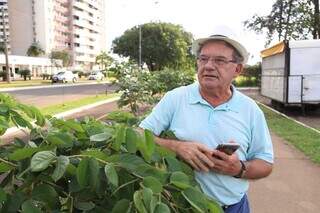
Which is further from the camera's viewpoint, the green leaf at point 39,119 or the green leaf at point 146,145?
the green leaf at point 39,119

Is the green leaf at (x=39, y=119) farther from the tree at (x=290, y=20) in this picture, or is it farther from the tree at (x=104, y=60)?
the tree at (x=290, y=20)

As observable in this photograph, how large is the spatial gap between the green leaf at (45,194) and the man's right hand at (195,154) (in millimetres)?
830

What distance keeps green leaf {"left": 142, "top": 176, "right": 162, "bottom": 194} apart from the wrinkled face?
1.15m

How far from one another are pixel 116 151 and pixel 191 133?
3.05ft

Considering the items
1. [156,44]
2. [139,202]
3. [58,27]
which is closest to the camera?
[139,202]

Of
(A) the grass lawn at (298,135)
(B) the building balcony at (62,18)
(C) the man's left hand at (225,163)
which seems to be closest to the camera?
(C) the man's left hand at (225,163)

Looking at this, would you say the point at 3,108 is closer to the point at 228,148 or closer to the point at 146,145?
the point at 146,145

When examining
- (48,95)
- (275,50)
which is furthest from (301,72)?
(48,95)

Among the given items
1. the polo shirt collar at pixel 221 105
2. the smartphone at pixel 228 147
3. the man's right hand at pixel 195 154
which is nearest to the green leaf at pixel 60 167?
the man's right hand at pixel 195 154

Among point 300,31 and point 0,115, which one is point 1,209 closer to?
point 0,115

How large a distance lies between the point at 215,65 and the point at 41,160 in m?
1.29

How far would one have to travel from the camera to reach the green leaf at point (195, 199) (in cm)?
148

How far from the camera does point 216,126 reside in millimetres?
2506

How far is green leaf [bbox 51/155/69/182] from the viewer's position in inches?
53.8
